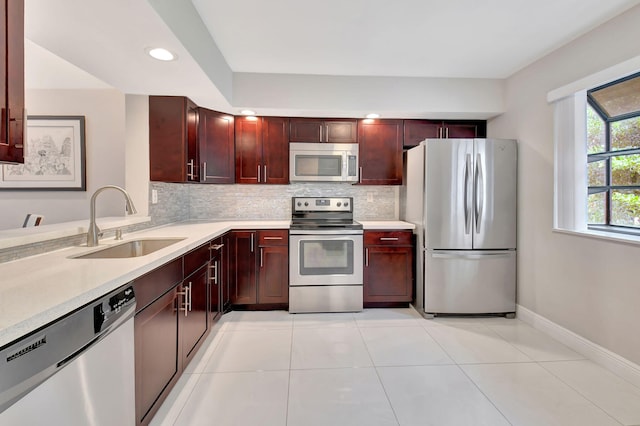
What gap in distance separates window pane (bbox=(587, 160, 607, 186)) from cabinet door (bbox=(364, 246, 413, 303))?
1.62 m

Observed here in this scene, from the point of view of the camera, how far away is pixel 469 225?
119 inches

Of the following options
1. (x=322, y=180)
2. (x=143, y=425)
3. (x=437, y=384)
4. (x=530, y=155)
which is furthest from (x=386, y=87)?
(x=143, y=425)

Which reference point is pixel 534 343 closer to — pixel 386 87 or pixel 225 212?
pixel 386 87

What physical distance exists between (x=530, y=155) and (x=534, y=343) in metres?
1.66

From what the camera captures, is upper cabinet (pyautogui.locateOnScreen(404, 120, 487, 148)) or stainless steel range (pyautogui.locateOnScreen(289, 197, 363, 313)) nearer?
stainless steel range (pyautogui.locateOnScreen(289, 197, 363, 313))

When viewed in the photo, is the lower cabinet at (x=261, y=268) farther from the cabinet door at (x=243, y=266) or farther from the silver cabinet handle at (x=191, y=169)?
the silver cabinet handle at (x=191, y=169)

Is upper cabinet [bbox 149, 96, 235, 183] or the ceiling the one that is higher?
the ceiling

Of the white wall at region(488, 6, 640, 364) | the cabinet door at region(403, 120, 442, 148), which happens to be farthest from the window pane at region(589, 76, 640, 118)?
the cabinet door at region(403, 120, 442, 148)

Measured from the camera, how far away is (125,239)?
2201 mm

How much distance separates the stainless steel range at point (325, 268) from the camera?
3195 mm

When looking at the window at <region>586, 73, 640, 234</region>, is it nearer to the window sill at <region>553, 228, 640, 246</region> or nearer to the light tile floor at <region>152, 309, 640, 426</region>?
the window sill at <region>553, 228, 640, 246</region>

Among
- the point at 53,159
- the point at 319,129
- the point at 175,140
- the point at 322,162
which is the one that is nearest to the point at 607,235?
the point at 322,162

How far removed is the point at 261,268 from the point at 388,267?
4.43 ft

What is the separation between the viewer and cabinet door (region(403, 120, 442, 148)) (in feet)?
11.7
